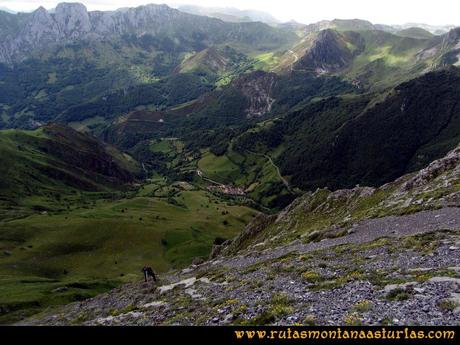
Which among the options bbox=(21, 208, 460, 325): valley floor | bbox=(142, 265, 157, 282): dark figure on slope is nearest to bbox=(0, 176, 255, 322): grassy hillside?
bbox=(142, 265, 157, 282): dark figure on slope

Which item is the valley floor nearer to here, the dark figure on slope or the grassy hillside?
the dark figure on slope

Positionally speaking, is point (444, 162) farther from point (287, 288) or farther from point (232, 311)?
point (232, 311)

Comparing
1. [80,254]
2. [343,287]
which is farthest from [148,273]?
[80,254]

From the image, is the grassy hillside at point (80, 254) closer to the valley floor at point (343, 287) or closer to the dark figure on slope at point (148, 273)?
the dark figure on slope at point (148, 273)

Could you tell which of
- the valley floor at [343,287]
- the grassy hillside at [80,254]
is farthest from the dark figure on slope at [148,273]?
the grassy hillside at [80,254]

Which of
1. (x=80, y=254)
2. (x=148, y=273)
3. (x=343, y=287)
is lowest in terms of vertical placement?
(x=80, y=254)

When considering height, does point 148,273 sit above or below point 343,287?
below

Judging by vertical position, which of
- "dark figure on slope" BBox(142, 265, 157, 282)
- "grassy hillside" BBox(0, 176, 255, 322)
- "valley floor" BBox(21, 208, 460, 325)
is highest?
"valley floor" BBox(21, 208, 460, 325)

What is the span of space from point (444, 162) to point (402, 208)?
21428mm

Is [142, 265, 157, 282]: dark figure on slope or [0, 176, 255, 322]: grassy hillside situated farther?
[0, 176, 255, 322]: grassy hillside

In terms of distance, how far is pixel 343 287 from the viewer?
30.4 meters

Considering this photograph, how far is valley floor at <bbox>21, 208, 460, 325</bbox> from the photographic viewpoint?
23625 millimetres

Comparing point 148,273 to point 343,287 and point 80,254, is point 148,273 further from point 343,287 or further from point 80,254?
point 80,254
